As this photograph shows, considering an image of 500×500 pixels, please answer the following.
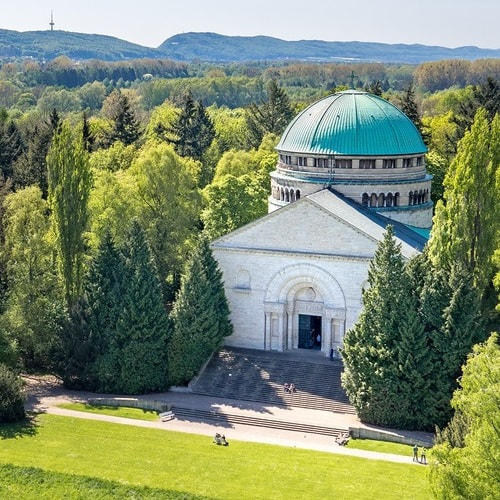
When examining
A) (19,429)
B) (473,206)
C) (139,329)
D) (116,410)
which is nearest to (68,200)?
(139,329)

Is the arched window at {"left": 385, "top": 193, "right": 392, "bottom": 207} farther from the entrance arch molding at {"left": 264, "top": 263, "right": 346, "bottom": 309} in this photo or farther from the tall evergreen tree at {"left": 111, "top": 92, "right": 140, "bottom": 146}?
the tall evergreen tree at {"left": 111, "top": 92, "right": 140, "bottom": 146}

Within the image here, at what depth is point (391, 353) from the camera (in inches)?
1762

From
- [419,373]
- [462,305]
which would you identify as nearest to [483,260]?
[462,305]

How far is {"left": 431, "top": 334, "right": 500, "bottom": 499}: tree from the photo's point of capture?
93.1ft

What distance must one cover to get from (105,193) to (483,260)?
28.5 m

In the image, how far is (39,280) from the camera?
5347cm

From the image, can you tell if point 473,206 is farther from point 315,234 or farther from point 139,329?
point 139,329

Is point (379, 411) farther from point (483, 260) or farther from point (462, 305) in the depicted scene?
point (483, 260)

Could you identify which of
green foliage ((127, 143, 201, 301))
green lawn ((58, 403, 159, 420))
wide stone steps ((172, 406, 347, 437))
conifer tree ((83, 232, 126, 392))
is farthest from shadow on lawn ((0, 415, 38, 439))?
green foliage ((127, 143, 201, 301))

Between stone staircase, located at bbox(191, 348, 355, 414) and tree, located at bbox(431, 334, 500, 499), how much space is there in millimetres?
18550

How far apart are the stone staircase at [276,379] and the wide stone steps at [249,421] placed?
2.64 metres

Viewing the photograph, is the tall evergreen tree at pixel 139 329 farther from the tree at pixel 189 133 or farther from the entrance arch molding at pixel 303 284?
the tree at pixel 189 133

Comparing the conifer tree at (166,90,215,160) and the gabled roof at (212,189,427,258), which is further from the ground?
the conifer tree at (166,90,215,160)

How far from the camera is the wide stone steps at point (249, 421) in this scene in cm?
4597
